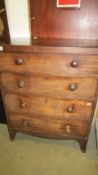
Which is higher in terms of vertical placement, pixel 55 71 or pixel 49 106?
pixel 55 71

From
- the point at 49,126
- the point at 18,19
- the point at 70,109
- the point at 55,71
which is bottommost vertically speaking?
the point at 49,126

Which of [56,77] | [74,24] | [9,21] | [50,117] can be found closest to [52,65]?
[56,77]

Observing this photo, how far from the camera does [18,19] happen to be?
140 centimetres

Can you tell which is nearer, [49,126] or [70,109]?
[70,109]

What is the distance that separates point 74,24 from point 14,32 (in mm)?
534

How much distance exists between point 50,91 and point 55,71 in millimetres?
188

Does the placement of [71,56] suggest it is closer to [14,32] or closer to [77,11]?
[77,11]

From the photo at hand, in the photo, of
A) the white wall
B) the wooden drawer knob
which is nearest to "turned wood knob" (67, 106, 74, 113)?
the wooden drawer knob

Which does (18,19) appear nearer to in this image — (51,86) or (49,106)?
(51,86)

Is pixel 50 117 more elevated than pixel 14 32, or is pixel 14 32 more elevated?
pixel 14 32

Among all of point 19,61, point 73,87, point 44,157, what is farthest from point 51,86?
point 44,157

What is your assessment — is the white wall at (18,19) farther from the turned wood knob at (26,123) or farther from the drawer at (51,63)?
the turned wood knob at (26,123)

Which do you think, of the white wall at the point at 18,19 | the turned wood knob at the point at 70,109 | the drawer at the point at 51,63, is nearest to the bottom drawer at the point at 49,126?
the turned wood knob at the point at 70,109

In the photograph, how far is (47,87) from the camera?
127cm
